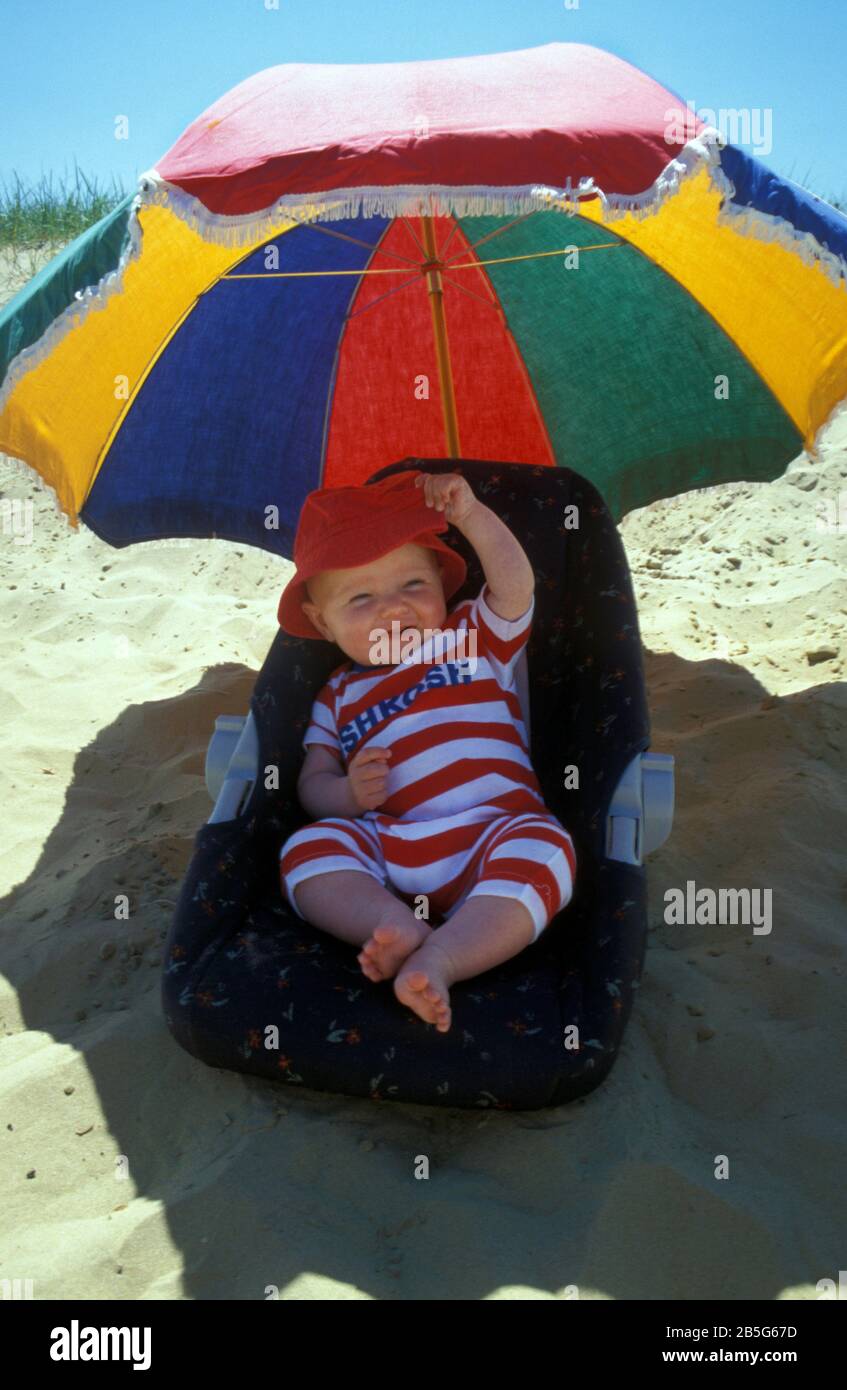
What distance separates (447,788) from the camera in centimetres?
268

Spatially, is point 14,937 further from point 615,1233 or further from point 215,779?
point 615,1233

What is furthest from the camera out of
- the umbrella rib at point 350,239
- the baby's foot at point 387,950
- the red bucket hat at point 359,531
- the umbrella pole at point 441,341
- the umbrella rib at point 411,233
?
the umbrella rib at point 411,233

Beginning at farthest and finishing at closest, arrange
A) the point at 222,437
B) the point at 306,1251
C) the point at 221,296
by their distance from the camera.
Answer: the point at 222,437
the point at 221,296
the point at 306,1251

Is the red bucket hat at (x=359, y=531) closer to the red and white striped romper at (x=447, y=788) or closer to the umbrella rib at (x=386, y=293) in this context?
the red and white striped romper at (x=447, y=788)

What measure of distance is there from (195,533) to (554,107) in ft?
6.83

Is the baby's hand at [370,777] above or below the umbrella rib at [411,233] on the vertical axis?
below

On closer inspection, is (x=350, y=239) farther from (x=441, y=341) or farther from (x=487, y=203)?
(x=487, y=203)

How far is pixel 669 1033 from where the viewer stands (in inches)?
98.8

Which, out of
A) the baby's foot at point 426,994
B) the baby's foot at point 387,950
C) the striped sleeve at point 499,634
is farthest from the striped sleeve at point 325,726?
the baby's foot at point 426,994

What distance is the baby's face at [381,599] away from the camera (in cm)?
283

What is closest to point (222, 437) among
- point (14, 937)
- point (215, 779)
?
point (215, 779)

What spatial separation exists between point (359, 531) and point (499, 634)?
1.39 feet

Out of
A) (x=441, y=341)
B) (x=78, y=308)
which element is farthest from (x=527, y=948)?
(x=441, y=341)

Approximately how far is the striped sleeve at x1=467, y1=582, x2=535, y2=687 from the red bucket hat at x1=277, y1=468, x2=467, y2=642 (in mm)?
187
